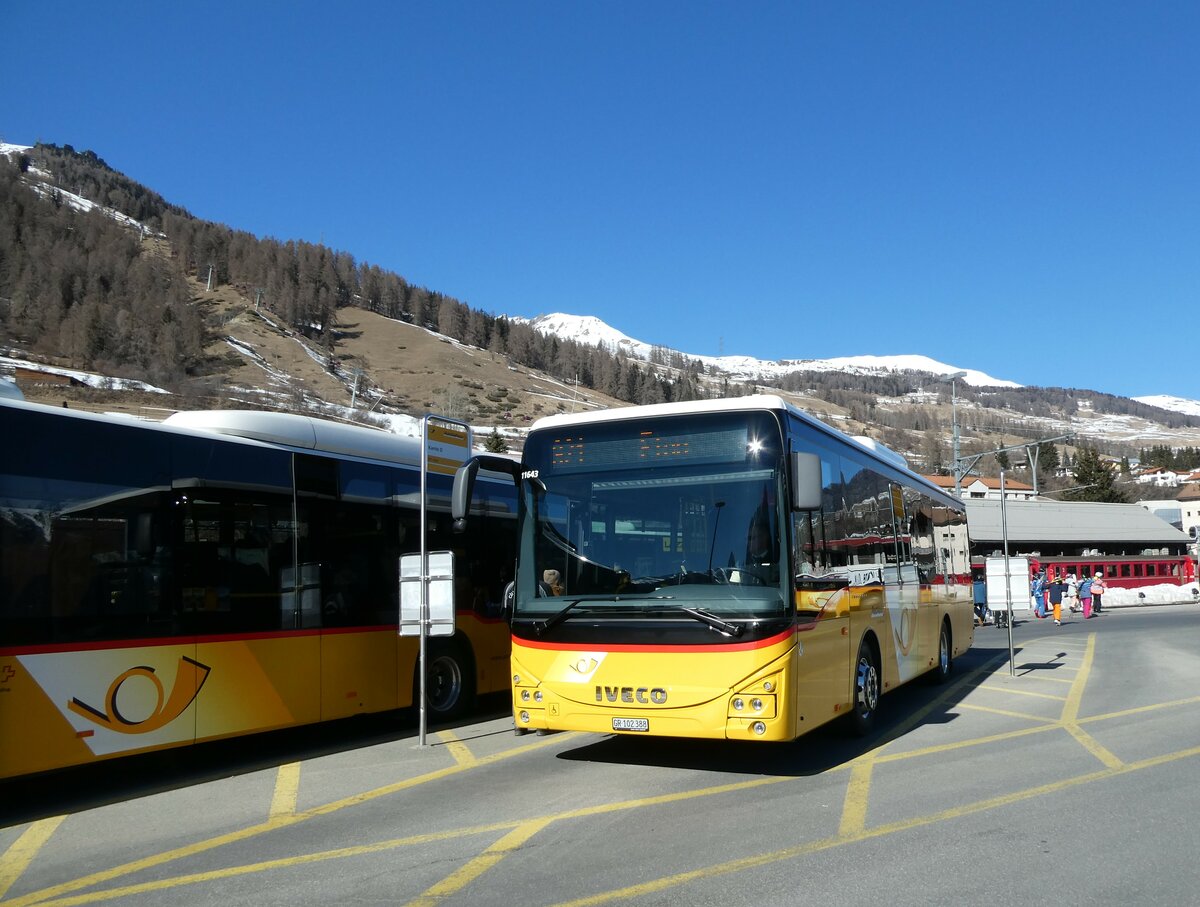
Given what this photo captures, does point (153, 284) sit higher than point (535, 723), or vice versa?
point (153, 284)

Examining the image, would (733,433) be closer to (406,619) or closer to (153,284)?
(406,619)

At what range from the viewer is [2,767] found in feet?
22.3

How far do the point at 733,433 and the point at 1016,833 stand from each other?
3510mm

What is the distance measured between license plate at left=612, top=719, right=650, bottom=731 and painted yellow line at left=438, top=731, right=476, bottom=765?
6.04 feet

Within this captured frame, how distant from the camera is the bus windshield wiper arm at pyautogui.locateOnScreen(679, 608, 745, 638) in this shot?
7492 mm

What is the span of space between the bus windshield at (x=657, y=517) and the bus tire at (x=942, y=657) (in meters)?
7.53

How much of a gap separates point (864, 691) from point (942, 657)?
17.5 feet

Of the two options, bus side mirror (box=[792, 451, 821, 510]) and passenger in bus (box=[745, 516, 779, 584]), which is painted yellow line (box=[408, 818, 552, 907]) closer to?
passenger in bus (box=[745, 516, 779, 584])

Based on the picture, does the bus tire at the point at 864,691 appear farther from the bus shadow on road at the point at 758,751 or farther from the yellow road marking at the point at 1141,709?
the yellow road marking at the point at 1141,709

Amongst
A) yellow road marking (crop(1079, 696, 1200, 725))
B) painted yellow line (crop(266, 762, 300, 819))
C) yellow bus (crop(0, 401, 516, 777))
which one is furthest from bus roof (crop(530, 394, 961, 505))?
yellow road marking (crop(1079, 696, 1200, 725))

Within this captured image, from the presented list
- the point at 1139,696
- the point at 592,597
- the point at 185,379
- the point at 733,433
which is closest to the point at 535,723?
the point at 592,597

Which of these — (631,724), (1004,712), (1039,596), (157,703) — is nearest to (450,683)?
(157,703)

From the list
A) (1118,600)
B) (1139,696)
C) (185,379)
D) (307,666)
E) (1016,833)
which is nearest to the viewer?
(1016,833)

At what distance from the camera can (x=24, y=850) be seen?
20.8ft
